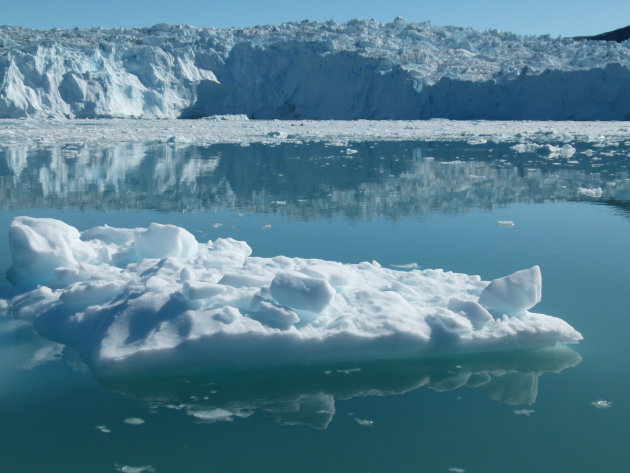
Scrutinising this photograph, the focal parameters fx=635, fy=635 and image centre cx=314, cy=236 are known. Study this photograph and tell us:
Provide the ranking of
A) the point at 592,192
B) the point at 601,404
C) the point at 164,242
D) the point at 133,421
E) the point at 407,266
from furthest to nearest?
the point at 592,192, the point at 407,266, the point at 164,242, the point at 601,404, the point at 133,421

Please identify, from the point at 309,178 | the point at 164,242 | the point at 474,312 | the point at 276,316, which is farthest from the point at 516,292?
the point at 309,178

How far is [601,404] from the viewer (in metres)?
2.40

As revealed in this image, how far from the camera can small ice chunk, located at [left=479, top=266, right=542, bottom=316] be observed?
295 centimetres

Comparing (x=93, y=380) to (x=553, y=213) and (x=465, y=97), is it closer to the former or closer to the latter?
(x=553, y=213)

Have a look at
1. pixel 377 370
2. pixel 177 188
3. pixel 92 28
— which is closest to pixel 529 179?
pixel 177 188

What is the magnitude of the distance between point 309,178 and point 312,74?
20982 millimetres

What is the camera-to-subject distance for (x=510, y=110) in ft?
85.1

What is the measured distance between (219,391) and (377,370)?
67 centimetres

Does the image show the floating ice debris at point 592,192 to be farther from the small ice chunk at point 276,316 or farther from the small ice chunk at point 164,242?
the small ice chunk at point 276,316

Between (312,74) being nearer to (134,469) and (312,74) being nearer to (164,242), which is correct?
(164,242)

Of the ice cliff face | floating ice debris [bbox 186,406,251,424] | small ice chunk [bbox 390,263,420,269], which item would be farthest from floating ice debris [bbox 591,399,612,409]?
the ice cliff face

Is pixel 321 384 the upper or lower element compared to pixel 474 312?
lower

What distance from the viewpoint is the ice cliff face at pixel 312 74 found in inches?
957

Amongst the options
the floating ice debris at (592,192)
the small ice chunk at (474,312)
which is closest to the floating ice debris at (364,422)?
the small ice chunk at (474,312)
